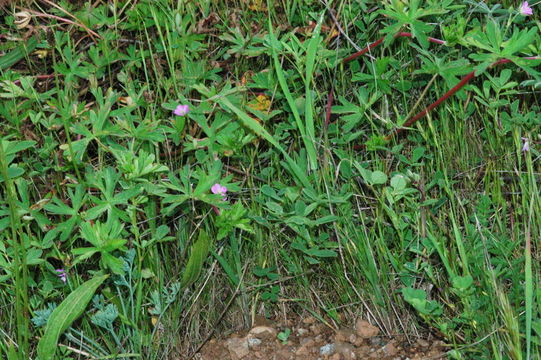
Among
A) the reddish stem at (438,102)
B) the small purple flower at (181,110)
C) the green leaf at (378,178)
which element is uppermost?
the small purple flower at (181,110)

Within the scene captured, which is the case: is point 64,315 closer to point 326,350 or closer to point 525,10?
point 326,350

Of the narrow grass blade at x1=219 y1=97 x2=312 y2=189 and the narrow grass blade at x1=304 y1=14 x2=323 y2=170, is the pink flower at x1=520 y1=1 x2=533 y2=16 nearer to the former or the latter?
the narrow grass blade at x1=304 y1=14 x2=323 y2=170

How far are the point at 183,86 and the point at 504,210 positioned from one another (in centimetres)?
114

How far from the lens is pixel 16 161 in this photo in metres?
2.66

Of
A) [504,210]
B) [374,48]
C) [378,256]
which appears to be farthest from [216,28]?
[504,210]

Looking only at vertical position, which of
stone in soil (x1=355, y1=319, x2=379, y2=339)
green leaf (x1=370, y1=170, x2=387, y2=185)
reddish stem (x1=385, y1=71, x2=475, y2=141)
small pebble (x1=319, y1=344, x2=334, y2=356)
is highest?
reddish stem (x1=385, y1=71, x2=475, y2=141)

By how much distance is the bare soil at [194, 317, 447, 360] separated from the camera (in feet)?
7.70

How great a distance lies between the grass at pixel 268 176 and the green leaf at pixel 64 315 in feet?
0.05

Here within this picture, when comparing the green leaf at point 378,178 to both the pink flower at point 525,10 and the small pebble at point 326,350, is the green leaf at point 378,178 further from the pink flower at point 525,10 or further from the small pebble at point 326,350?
the pink flower at point 525,10

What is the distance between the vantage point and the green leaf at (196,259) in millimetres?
2348

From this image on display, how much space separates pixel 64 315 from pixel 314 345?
0.78 metres

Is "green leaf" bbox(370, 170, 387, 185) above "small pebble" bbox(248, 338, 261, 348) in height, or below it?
above

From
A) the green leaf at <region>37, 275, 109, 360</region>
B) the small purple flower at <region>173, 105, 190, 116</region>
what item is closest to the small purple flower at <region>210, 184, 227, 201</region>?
the small purple flower at <region>173, 105, 190, 116</region>

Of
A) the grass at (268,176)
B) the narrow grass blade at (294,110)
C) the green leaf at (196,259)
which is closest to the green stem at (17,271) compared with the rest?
the grass at (268,176)
